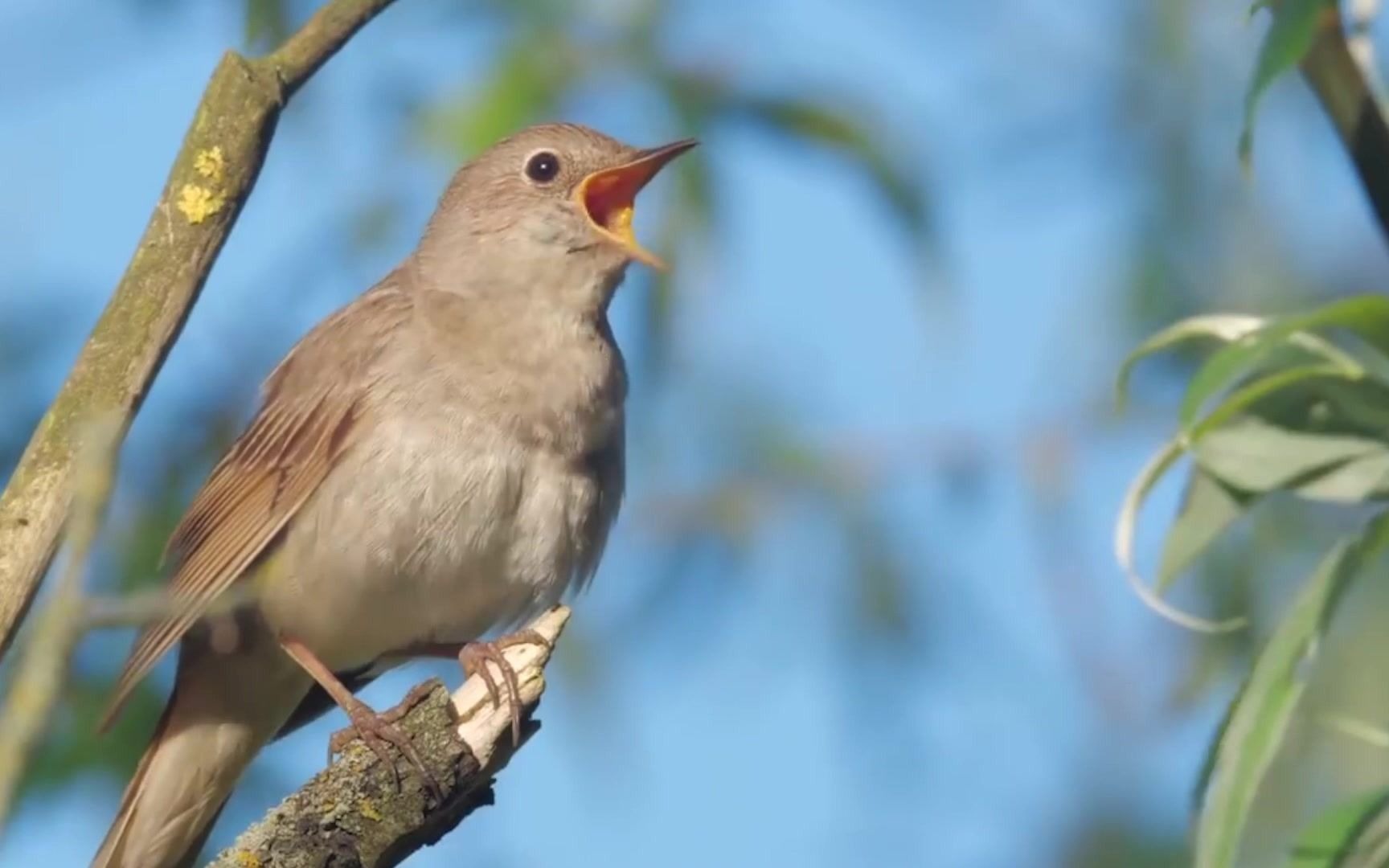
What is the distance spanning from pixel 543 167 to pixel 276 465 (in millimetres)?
970

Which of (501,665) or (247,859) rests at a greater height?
(501,665)

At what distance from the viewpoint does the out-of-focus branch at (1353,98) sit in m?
2.39

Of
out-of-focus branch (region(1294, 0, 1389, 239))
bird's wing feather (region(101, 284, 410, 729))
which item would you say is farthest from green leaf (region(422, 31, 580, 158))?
out-of-focus branch (region(1294, 0, 1389, 239))

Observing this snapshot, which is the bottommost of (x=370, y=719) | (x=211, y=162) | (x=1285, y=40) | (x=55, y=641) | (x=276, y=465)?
(x=55, y=641)

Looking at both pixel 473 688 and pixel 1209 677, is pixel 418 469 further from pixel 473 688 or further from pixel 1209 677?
pixel 1209 677

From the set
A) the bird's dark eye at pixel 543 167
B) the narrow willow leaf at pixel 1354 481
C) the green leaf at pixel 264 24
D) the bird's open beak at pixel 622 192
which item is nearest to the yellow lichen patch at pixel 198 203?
the green leaf at pixel 264 24

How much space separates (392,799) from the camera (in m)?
2.45

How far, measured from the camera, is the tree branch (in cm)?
215

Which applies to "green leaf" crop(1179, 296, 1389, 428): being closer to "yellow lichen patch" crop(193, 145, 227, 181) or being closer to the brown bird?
"yellow lichen patch" crop(193, 145, 227, 181)

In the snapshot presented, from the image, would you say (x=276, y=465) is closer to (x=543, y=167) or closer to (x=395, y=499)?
(x=395, y=499)

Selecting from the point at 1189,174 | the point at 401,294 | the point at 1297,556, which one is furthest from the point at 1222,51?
the point at 401,294

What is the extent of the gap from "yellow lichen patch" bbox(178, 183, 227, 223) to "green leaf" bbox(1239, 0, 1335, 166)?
1.22 meters

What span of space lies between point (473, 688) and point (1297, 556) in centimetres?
269

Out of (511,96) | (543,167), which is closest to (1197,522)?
(511,96)
